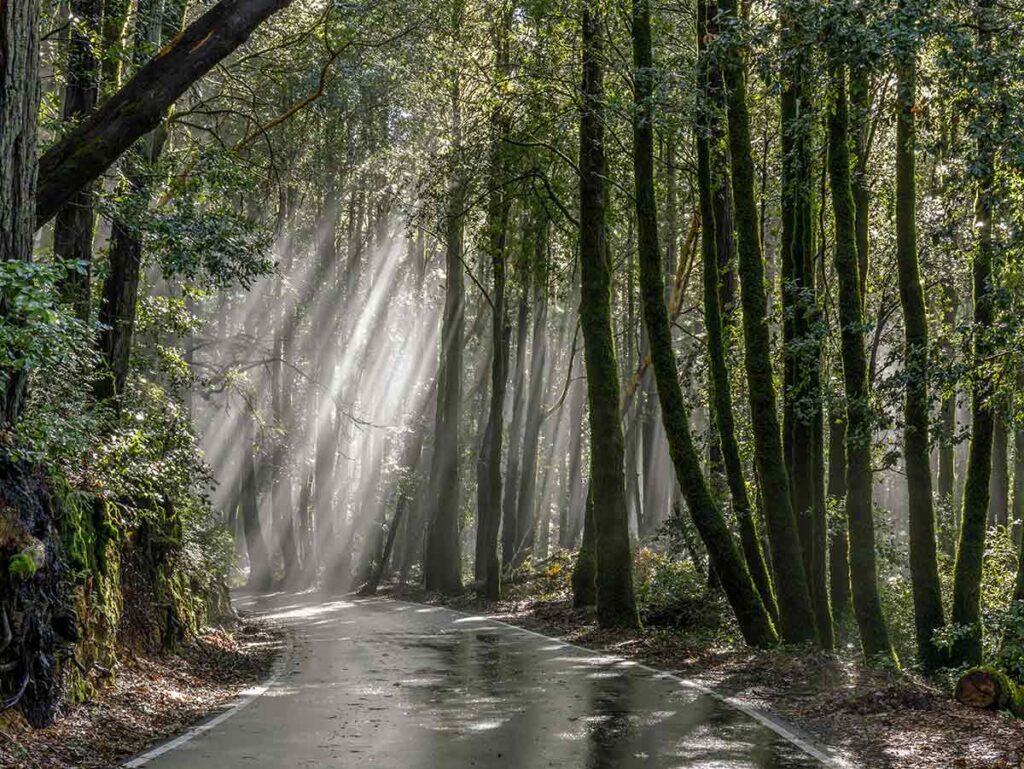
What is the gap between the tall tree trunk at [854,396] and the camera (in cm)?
1639

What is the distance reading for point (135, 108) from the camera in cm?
1112

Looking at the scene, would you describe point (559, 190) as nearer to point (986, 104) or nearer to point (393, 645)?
point (393, 645)

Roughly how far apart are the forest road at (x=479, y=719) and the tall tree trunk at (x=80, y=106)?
6595mm

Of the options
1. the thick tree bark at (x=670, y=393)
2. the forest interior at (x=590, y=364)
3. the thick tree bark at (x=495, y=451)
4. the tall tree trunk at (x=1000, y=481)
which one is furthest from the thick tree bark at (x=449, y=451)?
the tall tree trunk at (x=1000, y=481)

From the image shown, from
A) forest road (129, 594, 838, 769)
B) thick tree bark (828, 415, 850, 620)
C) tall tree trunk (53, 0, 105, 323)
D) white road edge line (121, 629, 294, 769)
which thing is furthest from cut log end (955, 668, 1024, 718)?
tall tree trunk (53, 0, 105, 323)

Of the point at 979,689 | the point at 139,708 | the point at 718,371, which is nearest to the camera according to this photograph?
the point at 139,708

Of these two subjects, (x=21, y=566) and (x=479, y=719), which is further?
(x=479, y=719)

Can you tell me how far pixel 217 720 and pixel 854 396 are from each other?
971cm

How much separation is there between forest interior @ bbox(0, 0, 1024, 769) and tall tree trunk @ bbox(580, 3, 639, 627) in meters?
0.08

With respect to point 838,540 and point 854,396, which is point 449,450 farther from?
point 854,396

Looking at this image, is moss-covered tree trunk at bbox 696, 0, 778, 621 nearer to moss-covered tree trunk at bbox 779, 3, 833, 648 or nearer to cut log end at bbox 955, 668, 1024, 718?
moss-covered tree trunk at bbox 779, 3, 833, 648

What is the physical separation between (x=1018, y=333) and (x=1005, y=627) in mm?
4181

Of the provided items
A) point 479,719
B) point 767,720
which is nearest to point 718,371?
point 767,720

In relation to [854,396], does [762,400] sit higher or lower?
higher
